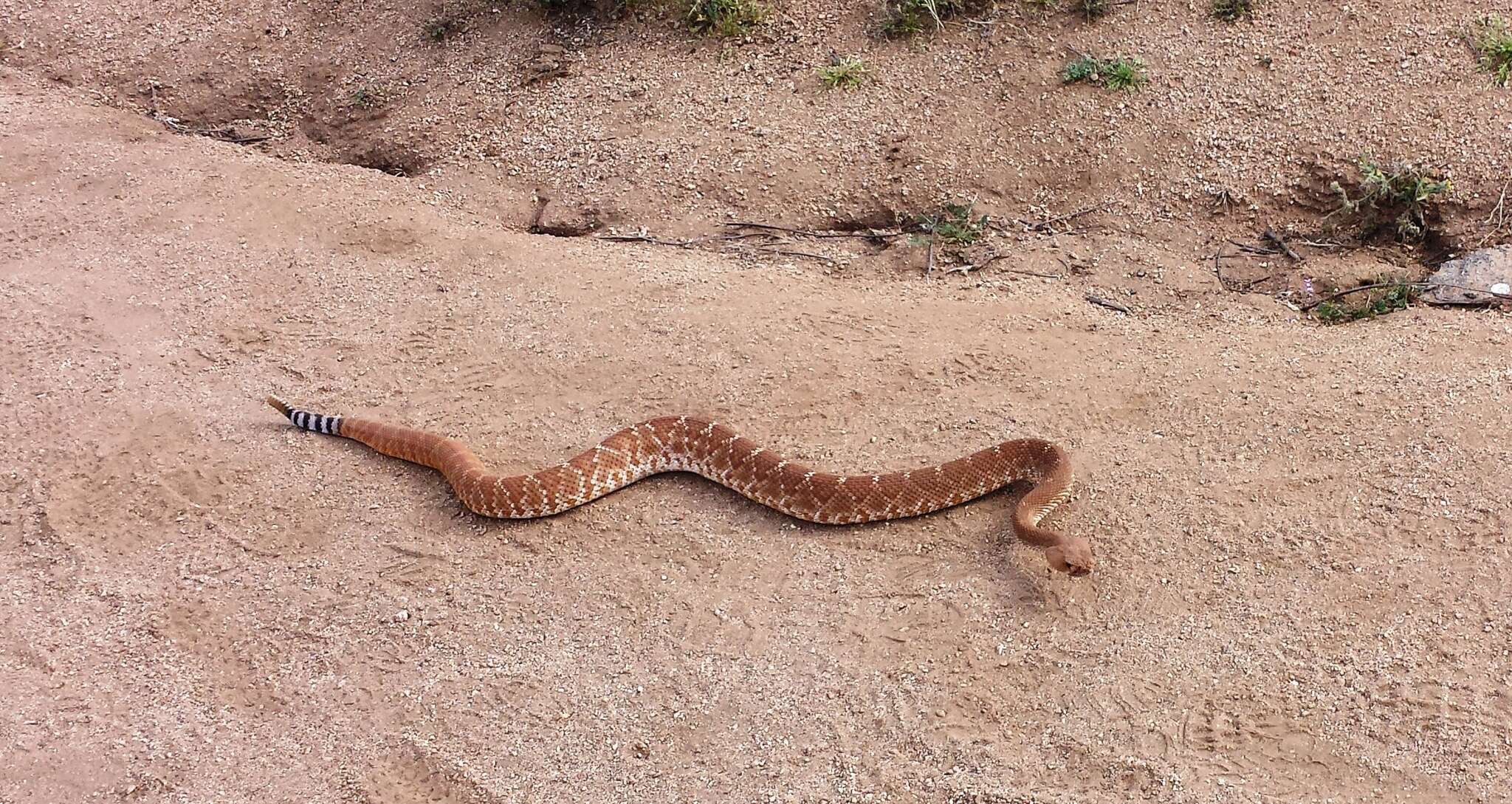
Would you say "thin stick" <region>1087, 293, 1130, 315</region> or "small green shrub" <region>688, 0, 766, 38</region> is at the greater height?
"small green shrub" <region>688, 0, 766, 38</region>

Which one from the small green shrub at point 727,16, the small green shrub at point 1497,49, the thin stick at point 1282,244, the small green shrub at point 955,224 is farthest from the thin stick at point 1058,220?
the small green shrub at point 727,16

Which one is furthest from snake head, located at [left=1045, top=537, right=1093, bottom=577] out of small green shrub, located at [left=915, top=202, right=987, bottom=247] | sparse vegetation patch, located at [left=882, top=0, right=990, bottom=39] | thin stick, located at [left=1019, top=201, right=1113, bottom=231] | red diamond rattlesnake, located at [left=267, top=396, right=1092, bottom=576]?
sparse vegetation patch, located at [left=882, top=0, right=990, bottom=39]

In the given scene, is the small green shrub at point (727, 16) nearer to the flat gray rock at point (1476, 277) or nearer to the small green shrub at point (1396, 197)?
the small green shrub at point (1396, 197)

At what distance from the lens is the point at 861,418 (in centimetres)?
760

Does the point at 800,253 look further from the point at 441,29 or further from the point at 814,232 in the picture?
the point at 441,29

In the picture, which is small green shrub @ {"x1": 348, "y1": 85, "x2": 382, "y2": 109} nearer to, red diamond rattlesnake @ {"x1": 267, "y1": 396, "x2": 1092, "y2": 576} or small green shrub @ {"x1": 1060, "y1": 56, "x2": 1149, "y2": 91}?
red diamond rattlesnake @ {"x1": 267, "y1": 396, "x2": 1092, "y2": 576}

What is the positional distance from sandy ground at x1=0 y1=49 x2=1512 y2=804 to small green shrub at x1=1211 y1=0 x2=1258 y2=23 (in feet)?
9.38

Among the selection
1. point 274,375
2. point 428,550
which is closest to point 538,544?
point 428,550

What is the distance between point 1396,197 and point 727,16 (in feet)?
21.4

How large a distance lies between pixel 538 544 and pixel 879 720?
8.29 feet

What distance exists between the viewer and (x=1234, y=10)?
33.7 ft

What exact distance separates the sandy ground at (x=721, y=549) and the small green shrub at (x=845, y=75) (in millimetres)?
2583

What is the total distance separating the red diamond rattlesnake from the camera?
21.9 ft

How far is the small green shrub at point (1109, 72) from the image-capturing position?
32.8 feet
